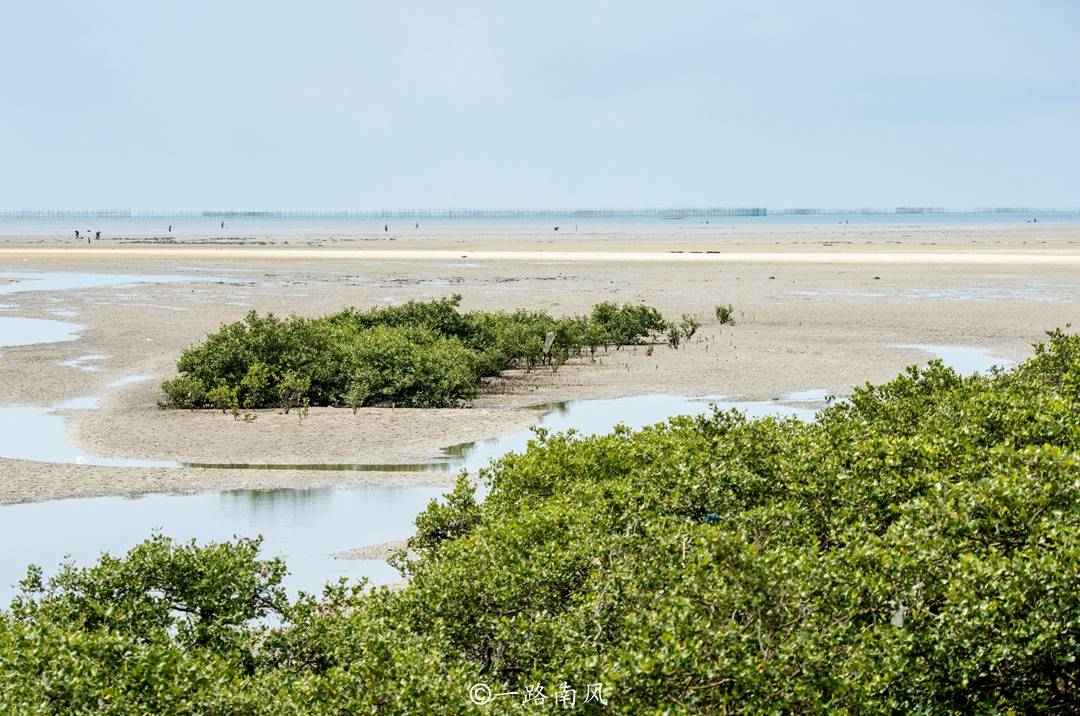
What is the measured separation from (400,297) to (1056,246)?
67173mm

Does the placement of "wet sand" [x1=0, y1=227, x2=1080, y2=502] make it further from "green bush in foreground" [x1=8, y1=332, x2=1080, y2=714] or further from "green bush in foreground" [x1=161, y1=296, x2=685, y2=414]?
"green bush in foreground" [x1=8, y1=332, x2=1080, y2=714]

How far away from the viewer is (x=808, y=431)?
38.1 ft

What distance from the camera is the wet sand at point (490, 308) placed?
21.2m

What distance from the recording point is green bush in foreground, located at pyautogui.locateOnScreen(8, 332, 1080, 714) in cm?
686

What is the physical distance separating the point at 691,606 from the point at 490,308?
40.5 metres

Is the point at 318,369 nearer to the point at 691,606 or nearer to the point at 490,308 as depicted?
the point at 691,606

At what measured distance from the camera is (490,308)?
47406 millimetres

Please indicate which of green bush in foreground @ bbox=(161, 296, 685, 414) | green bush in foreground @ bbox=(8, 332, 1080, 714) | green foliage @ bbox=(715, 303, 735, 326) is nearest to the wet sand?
green foliage @ bbox=(715, 303, 735, 326)

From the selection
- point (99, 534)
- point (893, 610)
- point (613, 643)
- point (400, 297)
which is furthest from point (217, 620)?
point (400, 297)

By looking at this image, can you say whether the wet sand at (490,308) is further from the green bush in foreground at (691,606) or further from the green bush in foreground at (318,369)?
the green bush in foreground at (691,606)

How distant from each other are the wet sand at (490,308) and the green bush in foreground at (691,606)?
913 cm

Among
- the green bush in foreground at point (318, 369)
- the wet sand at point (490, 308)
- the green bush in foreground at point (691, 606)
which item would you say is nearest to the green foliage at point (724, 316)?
the wet sand at point (490, 308)

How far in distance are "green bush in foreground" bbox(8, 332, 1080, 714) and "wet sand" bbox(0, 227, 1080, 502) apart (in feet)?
30.0

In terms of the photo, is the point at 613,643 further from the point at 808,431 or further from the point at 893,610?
the point at 808,431
